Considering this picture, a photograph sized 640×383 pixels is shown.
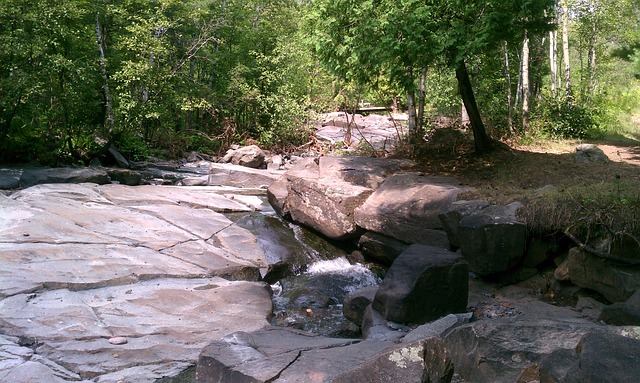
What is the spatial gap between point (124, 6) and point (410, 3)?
14722 millimetres

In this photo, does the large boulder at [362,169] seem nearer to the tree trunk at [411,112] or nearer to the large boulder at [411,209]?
the large boulder at [411,209]

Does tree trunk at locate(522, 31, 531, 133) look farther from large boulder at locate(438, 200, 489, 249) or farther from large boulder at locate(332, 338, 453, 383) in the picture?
large boulder at locate(332, 338, 453, 383)

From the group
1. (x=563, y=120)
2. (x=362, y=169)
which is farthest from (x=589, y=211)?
(x=563, y=120)

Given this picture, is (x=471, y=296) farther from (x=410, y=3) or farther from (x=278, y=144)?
(x=278, y=144)

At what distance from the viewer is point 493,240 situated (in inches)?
326

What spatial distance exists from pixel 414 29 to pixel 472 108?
3104 millimetres

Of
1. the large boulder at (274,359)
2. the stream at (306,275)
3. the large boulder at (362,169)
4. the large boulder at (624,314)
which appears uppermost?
the large boulder at (362,169)

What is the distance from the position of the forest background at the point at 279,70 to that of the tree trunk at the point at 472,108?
0.05m

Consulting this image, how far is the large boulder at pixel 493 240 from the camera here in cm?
822

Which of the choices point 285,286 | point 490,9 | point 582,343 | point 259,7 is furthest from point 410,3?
point 259,7

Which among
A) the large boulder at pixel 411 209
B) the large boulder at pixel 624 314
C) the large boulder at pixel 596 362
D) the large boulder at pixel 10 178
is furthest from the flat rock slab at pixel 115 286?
the large boulder at pixel 624 314

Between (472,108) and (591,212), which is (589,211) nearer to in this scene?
(591,212)

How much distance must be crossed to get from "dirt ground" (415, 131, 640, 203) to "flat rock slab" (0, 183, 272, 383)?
4636mm

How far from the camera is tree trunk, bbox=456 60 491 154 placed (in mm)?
12289
